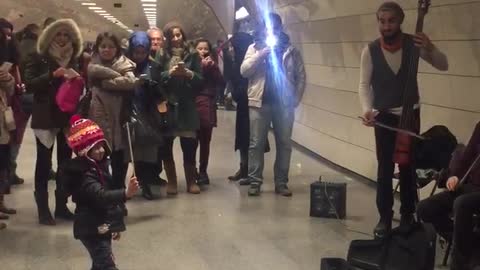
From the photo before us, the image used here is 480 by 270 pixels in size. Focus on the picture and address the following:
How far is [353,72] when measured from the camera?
6.74m

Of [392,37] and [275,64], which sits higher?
[392,37]

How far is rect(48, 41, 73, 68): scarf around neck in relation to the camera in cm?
441

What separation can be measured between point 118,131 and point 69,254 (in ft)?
3.78

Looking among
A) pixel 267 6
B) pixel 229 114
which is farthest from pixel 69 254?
pixel 229 114

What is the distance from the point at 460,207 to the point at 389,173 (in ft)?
2.77

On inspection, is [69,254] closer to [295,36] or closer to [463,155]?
[463,155]

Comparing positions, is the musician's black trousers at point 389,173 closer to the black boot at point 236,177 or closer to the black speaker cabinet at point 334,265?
the black speaker cabinet at point 334,265

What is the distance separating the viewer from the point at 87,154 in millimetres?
3105

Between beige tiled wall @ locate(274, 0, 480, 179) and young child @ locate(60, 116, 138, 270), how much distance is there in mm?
2764

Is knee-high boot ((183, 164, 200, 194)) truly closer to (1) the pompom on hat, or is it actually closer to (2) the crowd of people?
(2) the crowd of people

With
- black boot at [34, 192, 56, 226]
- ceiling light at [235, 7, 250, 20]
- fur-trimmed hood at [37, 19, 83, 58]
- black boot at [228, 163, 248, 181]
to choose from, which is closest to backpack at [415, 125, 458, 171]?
black boot at [228, 163, 248, 181]

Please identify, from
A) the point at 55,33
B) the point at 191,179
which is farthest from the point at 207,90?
the point at 55,33

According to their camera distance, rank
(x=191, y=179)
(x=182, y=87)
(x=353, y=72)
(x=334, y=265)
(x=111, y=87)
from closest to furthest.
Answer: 1. (x=334, y=265)
2. (x=111, y=87)
3. (x=182, y=87)
4. (x=191, y=179)
5. (x=353, y=72)

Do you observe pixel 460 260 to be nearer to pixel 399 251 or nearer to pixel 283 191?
pixel 399 251
